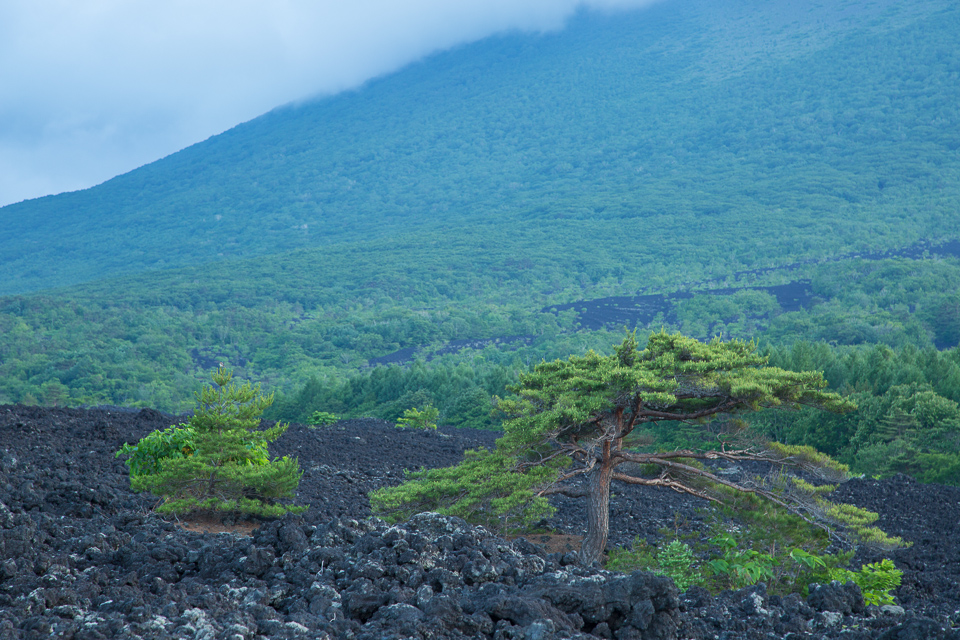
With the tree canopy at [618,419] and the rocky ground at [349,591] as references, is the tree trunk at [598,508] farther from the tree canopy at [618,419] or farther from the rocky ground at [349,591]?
the rocky ground at [349,591]

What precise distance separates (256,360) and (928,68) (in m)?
117

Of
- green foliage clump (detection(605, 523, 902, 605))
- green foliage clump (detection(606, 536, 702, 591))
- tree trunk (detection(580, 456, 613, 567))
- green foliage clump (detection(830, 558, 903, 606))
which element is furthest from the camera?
tree trunk (detection(580, 456, 613, 567))

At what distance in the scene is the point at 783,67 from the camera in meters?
134

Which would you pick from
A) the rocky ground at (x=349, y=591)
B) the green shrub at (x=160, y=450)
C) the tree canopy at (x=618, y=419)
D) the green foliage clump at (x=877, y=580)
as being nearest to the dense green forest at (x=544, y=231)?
the tree canopy at (x=618, y=419)

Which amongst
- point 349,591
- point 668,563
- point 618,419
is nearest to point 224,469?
point 349,591

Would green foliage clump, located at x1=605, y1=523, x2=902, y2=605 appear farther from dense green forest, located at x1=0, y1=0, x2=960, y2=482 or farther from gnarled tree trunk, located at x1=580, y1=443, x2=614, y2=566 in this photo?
dense green forest, located at x1=0, y1=0, x2=960, y2=482

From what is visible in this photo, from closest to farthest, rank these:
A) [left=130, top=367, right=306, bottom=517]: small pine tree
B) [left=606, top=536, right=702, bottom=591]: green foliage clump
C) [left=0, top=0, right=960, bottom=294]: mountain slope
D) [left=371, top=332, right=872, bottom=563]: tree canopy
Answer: [left=606, top=536, right=702, bottom=591]: green foliage clump
[left=371, top=332, right=872, bottom=563]: tree canopy
[left=130, top=367, right=306, bottom=517]: small pine tree
[left=0, top=0, right=960, bottom=294]: mountain slope

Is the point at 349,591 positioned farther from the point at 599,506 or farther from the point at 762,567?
the point at 599,506

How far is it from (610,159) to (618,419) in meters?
119

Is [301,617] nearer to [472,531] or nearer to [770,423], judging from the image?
[472,531]

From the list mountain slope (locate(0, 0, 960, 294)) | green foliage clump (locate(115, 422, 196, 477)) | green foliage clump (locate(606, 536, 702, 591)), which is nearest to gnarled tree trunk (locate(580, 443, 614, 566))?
green foliage clump (locate(606, 536, 702, 591))

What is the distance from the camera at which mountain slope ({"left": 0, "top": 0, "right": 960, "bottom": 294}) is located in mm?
91812

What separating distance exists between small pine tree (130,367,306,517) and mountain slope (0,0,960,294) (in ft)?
254

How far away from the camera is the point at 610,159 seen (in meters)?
122
